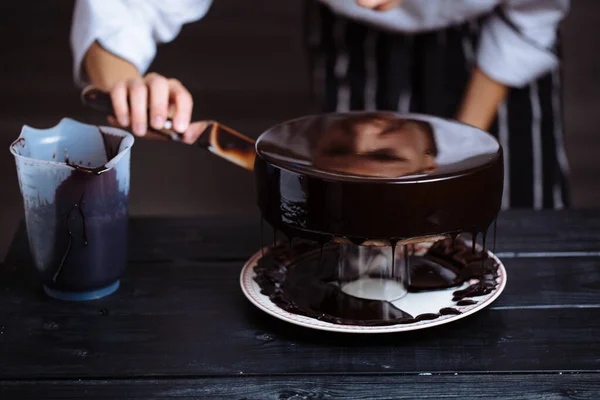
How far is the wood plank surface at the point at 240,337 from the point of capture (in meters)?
0.95

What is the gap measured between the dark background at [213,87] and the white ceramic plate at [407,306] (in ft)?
6.34

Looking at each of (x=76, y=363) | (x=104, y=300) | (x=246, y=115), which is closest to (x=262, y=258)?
(x=104, y=300)

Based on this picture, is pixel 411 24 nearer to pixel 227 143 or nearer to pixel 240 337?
pixel 227 143

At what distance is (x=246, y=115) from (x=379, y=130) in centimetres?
241

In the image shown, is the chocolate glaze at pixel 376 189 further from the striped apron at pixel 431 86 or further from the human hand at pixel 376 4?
the striped apron at pixel 431 86

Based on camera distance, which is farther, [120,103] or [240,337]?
[120,103]

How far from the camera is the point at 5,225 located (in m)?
2.90

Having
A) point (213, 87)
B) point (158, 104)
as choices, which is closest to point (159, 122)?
point (158, 104)

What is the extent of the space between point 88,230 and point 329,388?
39 centimetres

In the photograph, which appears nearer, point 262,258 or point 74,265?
point 74,265

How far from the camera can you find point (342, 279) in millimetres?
1121

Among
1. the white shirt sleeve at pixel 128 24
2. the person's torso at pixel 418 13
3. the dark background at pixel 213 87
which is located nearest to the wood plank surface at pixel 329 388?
the white shirt sleeve at pixel 128 24

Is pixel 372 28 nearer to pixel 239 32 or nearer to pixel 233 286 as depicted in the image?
pixel 233 286

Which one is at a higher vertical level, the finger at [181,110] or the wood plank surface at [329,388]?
the finger at [181,110]
